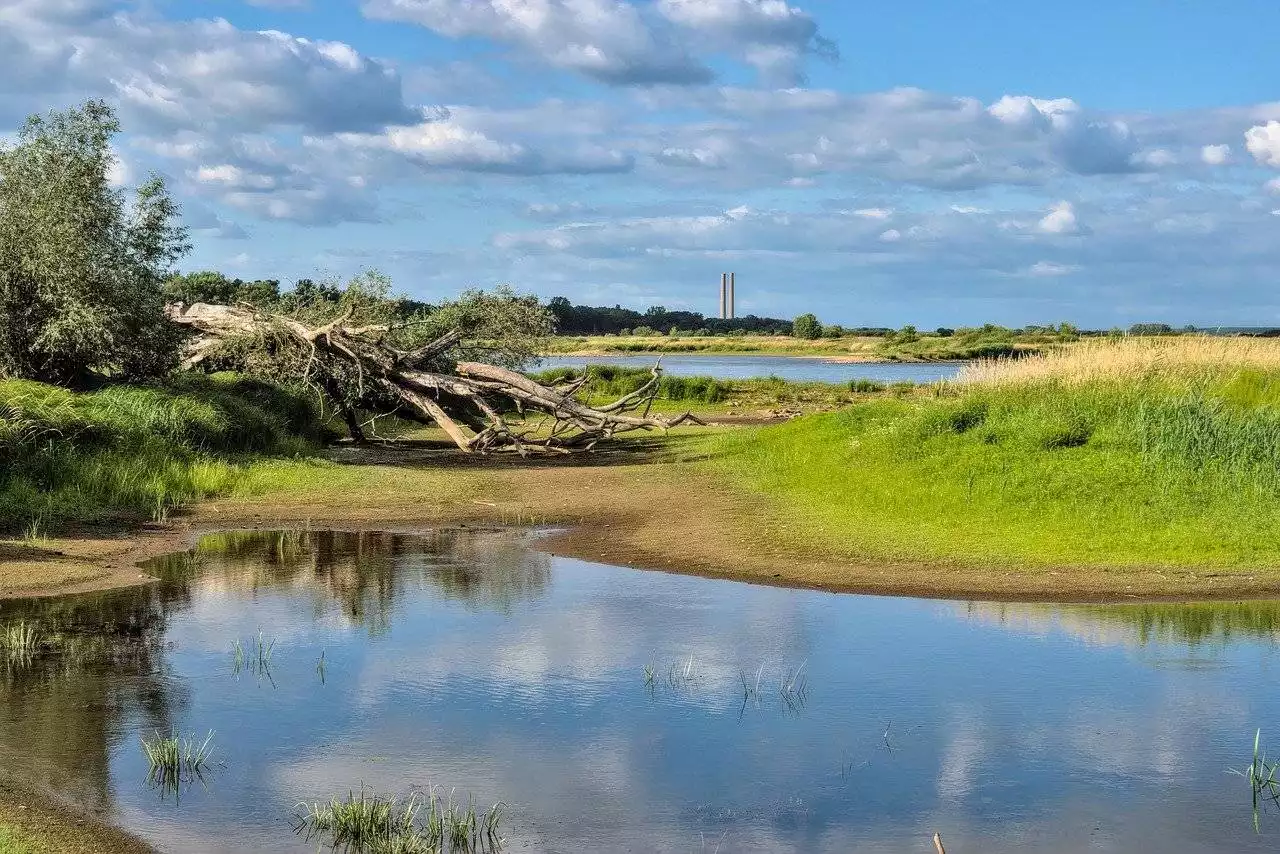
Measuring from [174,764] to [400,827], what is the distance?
1834 mm

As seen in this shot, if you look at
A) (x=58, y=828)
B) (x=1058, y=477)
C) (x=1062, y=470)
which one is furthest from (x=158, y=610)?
(x=1062, y=470)

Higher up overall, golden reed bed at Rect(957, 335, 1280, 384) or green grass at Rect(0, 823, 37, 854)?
golden reed bed at Rect(957, 335, 1280, 384)

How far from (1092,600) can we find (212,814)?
9.68 m

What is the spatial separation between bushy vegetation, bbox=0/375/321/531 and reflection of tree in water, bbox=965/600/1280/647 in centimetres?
1213

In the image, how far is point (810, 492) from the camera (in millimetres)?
21062

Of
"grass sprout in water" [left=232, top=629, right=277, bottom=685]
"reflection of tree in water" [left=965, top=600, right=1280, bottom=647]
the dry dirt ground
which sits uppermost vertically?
the dry dirt ground

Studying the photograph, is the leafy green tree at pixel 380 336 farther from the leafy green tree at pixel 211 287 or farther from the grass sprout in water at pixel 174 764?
the grass sprout in water at pixel 174 764

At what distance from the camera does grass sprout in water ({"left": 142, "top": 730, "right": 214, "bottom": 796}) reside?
26.9 feet

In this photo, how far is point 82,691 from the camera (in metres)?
10.2

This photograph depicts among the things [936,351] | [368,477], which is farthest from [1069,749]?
[936,351]

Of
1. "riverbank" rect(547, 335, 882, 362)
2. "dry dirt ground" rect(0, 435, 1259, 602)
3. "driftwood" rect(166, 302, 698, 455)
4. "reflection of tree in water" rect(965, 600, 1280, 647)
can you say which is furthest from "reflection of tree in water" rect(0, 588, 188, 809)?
"riverbank" rect(547, 335, 882, 362)

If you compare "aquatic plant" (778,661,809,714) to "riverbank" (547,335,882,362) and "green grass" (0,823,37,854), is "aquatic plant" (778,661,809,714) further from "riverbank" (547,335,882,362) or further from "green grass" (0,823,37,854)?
"riverbank" (547,335,882,362)

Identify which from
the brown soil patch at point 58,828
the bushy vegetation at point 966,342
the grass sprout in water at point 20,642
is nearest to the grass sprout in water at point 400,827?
the brown soil patch at point 58,828

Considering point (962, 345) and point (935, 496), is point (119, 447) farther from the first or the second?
point (962, 345)
